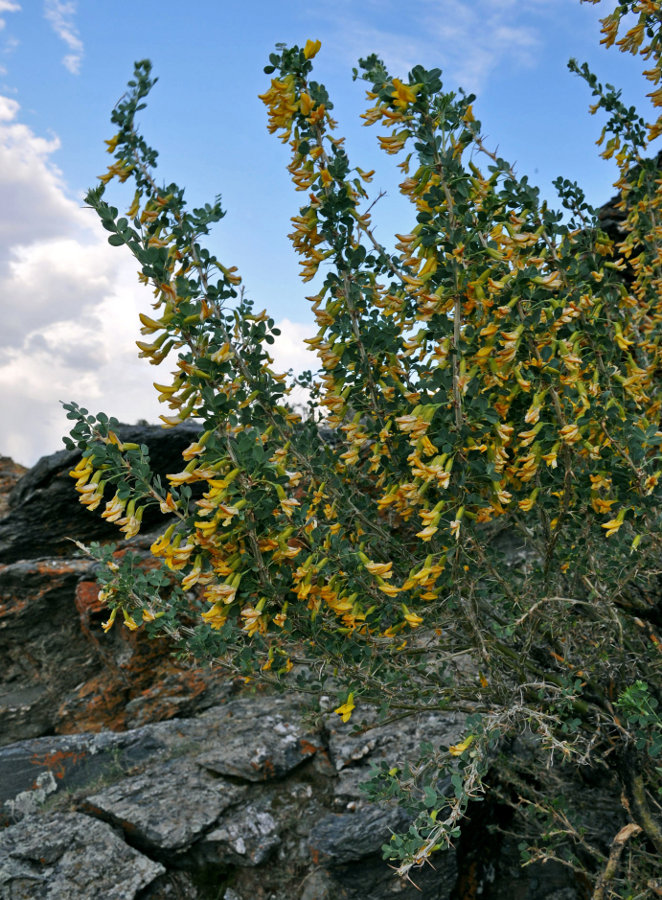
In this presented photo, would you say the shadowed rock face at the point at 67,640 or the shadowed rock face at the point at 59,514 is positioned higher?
the shadowed rock face at the point at 59,514

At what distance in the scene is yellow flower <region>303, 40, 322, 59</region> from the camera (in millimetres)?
2343

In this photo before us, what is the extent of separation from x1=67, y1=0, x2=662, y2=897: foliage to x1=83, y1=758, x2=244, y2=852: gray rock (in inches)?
48.3

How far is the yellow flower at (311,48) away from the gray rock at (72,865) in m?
3.77

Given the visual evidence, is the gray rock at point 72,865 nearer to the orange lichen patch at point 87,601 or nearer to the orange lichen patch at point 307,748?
the orange lichen patch at point 307,748

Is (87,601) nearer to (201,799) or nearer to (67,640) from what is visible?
(67,640)

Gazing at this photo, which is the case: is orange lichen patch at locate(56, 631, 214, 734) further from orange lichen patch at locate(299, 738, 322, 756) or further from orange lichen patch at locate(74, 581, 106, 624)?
orange lichen patch at locate(299, 738, 322, 756)

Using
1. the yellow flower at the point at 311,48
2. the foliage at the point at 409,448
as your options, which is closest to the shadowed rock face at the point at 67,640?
the foliage at the point at 409,448

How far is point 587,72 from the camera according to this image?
13.7 feet

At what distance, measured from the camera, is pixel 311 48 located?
2346 mm

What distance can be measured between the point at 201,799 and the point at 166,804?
0.19 m

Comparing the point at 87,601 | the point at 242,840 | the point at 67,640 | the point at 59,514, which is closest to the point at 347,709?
the point at 242,840

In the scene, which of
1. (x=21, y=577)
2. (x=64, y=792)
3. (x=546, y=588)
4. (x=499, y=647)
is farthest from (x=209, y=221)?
(x=21, y=577)

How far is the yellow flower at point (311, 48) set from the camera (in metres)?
2.34

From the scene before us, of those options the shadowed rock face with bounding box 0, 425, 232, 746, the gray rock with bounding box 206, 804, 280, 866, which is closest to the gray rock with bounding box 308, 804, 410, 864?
the gray rock with bounding box 206, 804, 280, 866
